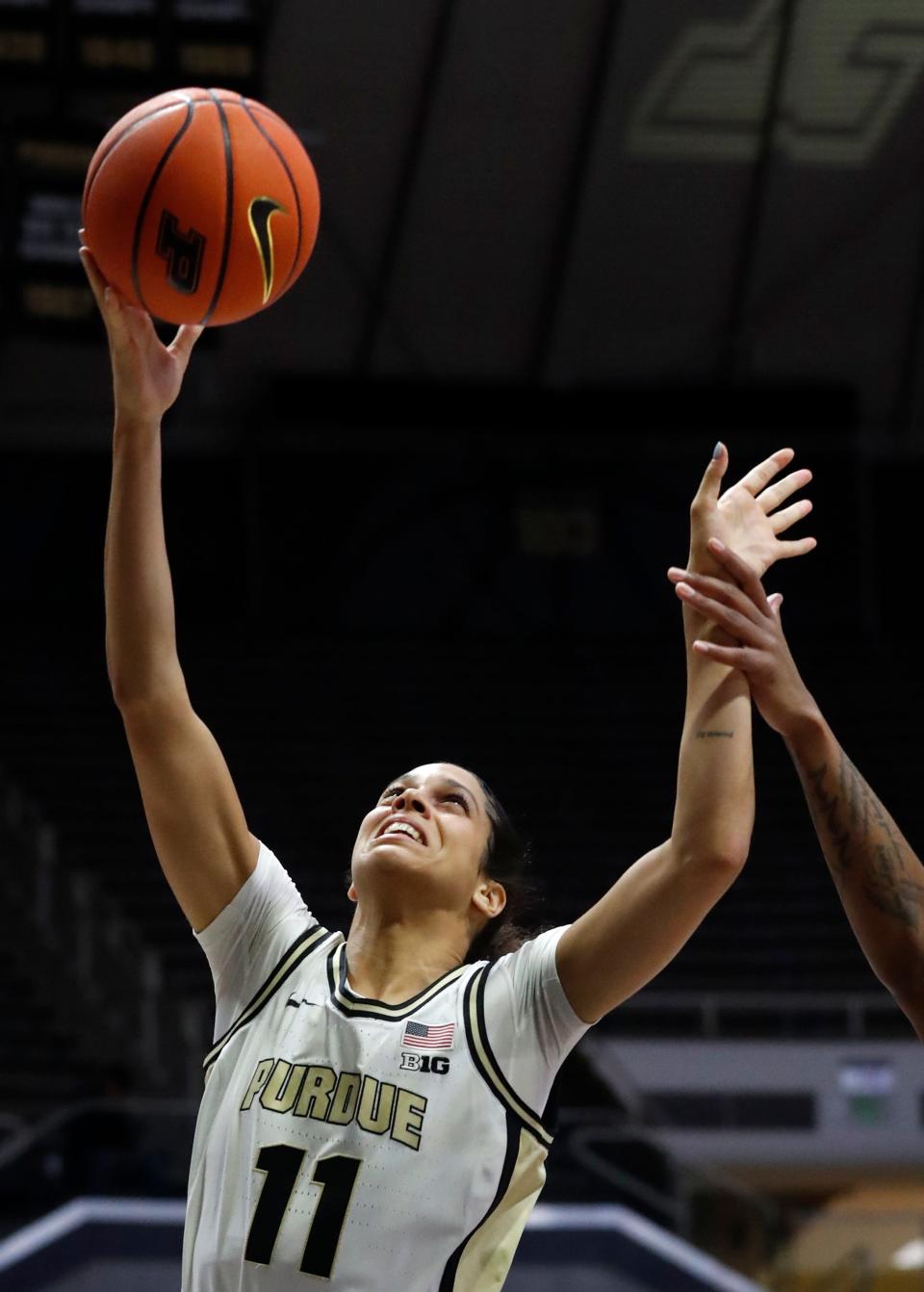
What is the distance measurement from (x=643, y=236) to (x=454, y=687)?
4.60 metres

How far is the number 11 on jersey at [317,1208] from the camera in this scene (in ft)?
8.57

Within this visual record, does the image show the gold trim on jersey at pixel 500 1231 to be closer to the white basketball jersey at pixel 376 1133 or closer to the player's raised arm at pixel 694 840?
the white basketball jersey at pixel 376 1133

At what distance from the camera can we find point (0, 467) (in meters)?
18.2

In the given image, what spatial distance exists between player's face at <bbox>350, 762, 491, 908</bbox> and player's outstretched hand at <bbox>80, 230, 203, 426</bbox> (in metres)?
0.75

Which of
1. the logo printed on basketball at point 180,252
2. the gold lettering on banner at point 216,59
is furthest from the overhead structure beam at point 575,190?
the logo printed on basketball at point 180,252

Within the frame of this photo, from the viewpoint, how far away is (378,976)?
2957mm

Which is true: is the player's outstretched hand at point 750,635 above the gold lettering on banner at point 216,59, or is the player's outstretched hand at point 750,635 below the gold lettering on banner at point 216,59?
below

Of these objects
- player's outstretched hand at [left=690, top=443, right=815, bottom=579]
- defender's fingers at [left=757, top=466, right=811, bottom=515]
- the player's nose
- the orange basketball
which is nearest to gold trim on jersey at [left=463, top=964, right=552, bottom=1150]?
the player's nose

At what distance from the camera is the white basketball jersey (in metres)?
2.63

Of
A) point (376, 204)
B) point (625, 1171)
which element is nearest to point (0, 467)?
point (376, 204)

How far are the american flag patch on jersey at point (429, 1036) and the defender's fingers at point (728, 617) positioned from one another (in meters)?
0.73

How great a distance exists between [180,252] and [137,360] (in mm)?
274

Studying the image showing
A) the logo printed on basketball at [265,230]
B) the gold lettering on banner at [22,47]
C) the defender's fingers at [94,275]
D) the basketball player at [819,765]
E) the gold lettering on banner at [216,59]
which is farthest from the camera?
the gold lettering on banner at [216,59]

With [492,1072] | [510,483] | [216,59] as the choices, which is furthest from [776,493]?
[510,483]
